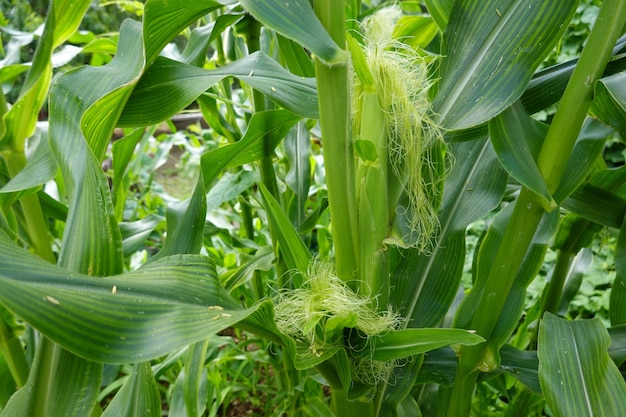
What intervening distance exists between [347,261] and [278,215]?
0.29ft

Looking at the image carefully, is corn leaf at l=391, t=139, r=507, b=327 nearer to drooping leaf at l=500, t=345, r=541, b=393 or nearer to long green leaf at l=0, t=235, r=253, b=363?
drooping leaf at l=500, t=345, r=541, b=393

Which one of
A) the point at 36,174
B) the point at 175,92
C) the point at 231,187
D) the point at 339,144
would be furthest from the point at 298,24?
the point at 231,187

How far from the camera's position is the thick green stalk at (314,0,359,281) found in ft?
1.28

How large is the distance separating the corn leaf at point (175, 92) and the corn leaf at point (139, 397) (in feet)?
0.80

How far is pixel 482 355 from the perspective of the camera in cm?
52

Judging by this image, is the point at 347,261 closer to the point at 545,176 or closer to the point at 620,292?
the point at 545,176

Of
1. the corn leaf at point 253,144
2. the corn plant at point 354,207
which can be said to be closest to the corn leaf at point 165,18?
the corn plant at point 354,207

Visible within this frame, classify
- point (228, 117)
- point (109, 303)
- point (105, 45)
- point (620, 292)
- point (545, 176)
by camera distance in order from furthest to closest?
point (228, 117) → point (105, 45) → point (620, 292) → point (545, 176) → point (109, 303)

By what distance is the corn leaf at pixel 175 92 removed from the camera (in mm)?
513

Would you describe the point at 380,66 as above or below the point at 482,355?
above

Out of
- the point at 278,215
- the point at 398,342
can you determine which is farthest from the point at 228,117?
the point at 398,342

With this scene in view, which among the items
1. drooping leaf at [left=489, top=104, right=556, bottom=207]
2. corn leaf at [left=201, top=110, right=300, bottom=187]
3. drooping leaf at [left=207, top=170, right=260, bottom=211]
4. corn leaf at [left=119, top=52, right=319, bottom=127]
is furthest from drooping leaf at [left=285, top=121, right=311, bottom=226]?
drooping leaf at [left=489, top=104, right=556, bottom=207]

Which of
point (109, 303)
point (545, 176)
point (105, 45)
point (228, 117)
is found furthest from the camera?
point (228, 117)

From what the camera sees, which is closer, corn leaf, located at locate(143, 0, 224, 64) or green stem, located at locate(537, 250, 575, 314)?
corn leaf, located at locate(143, 0, 224, 64)
